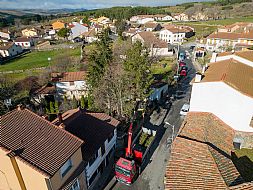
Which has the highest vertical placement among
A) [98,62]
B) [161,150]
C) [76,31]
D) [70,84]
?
[98,62]

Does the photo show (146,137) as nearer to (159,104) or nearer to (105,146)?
(105,146)

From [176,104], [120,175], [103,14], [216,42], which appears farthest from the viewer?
[103,14]

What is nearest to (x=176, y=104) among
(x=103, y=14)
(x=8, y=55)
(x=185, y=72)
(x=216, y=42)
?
(x=185, y=72)

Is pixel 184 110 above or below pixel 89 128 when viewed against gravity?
below

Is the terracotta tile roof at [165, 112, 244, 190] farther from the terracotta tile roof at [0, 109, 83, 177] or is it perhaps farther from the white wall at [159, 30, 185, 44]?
the white wall at [159, 30, 185, 44]

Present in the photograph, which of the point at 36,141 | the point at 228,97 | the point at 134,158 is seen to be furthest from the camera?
the point at 228,97

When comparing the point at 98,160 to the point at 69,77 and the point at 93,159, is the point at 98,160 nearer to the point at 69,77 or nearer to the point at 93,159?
the point at 93,159

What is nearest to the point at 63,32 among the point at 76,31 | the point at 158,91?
the point at 76,31
